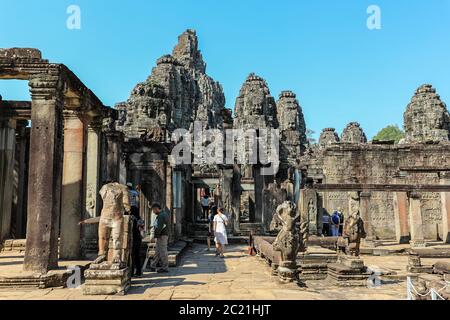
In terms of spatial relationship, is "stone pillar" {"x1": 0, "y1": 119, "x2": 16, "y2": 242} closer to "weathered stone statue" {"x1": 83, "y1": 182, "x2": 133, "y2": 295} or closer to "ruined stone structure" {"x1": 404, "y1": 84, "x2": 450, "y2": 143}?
"weathered stone statue" {"x1": 83, "y1": 182, "x2": 133, "y2": 295}

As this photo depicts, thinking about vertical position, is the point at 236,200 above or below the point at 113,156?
below

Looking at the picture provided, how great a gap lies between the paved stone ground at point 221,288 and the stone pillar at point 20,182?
245 inches

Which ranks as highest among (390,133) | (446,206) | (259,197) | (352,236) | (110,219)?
(390,133)

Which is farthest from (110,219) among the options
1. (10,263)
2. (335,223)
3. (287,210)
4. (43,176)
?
(335,223)

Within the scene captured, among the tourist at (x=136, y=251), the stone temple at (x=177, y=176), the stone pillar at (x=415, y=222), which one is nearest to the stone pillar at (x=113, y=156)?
the stone temple at (x=177, y=176)

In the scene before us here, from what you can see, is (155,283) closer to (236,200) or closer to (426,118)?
(236,200)

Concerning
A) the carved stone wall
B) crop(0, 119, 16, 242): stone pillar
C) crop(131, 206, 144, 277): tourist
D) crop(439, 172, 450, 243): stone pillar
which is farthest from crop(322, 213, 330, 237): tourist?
the carved stone wall

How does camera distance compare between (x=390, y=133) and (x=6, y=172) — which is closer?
(x=6, y=172)

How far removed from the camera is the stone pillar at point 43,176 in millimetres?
7125

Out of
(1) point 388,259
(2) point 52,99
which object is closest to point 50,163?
(2) point 52,99

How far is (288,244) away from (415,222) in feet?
37.0

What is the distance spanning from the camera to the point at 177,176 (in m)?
15.5

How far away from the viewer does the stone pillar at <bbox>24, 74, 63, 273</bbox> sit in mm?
7125

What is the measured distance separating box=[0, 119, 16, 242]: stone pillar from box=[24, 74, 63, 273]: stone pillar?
4843mm
